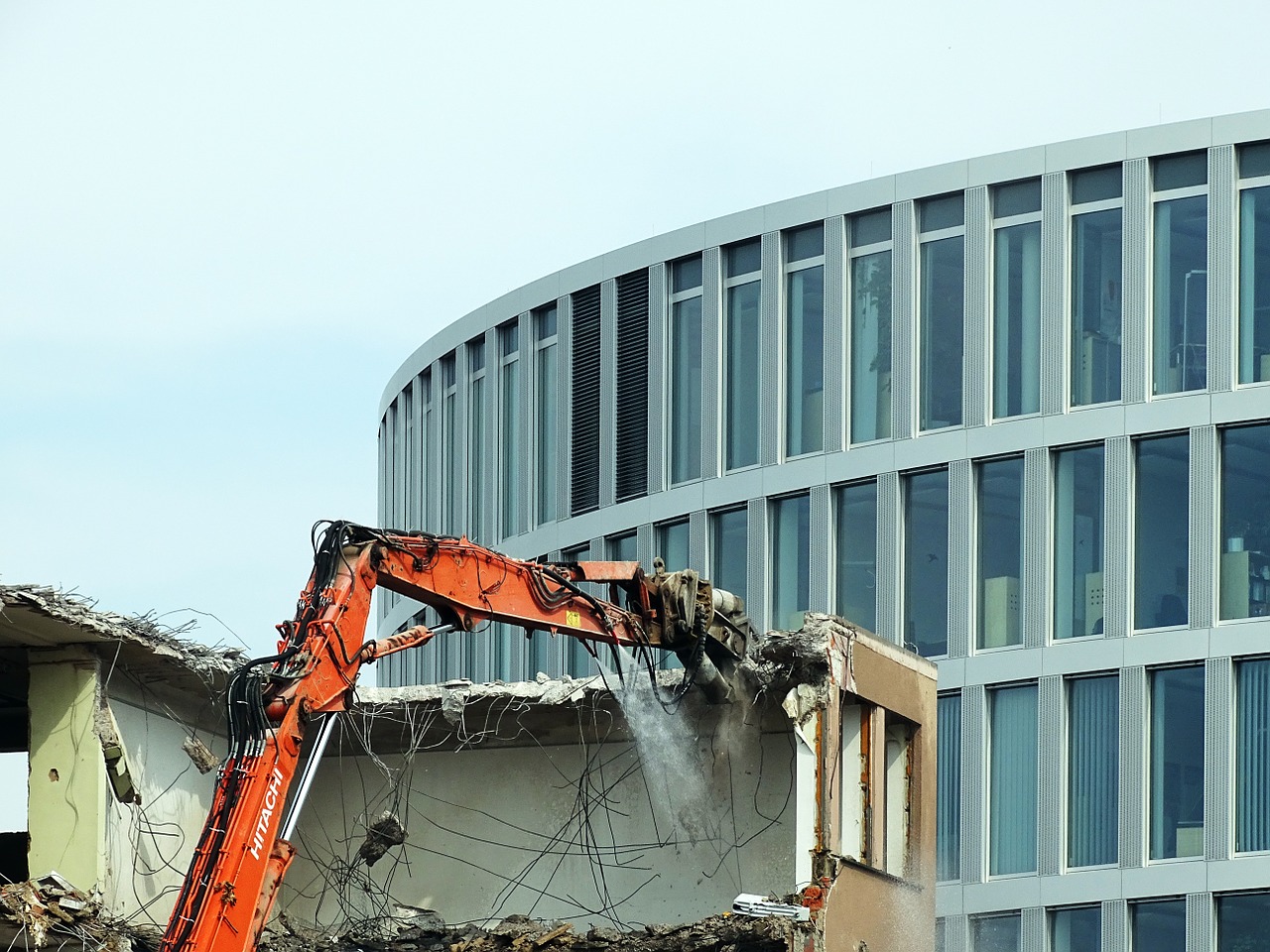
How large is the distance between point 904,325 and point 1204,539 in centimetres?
610

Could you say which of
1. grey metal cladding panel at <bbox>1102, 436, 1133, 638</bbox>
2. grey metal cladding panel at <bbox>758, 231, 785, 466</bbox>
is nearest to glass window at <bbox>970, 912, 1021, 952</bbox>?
grey metal cladding panel at <bbox>1102, 436, 1133, 638</bbox>

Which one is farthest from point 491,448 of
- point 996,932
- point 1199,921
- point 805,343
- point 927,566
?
point 1199,921

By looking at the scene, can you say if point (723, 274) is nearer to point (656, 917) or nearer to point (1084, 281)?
point (1084, 281)

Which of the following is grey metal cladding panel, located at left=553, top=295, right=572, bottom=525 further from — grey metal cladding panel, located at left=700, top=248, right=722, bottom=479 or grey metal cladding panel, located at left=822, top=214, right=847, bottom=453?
grey metal cladding panel, located at left=822, top=214, right=847, bottom=453

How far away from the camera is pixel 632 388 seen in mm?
41719

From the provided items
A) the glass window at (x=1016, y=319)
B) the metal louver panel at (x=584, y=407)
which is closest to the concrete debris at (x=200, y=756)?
the glass window at (x=1016, y=319)

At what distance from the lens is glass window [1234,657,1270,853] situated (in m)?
34.6

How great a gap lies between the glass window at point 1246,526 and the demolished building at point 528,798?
44.3 feet

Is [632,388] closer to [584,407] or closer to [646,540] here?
[584,407]

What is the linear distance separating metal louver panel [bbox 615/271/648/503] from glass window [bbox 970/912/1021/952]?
9959 millimetres

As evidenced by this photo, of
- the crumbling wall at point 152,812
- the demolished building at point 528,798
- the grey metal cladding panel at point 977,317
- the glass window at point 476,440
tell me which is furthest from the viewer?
the glass window at point 476,440

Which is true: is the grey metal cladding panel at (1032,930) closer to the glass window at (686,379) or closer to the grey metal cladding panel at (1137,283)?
the grey metal cladding panel at (1137,283)

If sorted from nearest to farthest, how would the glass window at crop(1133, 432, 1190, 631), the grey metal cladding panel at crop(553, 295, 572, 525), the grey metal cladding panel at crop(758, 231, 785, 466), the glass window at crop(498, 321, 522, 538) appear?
the glass window at crop(1133, 432, 1190, 631), the grey metal cladding panel at crop(758, 231, 785, 466), the grey metal cladding panel at crop(553, 295, 572, 525), the glass window at crop(498, 321, 522, 538)

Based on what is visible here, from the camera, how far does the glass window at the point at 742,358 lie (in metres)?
40.1
